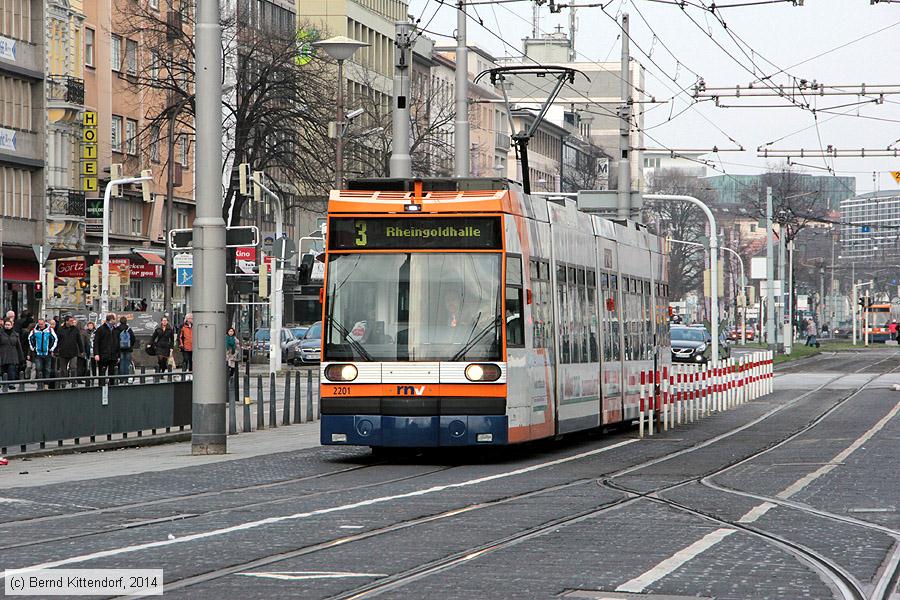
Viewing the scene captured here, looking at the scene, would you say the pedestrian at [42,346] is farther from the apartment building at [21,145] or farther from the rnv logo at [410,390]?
the rnv logo at [410,390]

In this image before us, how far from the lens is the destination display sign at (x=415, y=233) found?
67.6 feet

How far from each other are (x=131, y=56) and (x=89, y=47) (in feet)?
13.1

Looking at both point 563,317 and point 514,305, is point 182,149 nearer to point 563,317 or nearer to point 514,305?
point 563,317

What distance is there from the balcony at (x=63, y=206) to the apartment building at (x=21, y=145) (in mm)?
397

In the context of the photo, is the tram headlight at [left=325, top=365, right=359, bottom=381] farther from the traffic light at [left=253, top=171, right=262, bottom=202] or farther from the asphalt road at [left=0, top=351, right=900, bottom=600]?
the traffic light at [left=253, top=171, right=262, bottom=202]

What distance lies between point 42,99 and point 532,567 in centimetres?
5699

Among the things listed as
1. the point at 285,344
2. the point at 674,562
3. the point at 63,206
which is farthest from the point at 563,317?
the point at 63,206

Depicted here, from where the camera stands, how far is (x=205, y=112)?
22.7 metres

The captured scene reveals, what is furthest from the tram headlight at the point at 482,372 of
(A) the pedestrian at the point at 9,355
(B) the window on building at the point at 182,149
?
(B) the window on building at the point at 182,149

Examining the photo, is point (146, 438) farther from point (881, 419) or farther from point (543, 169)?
point (543, 169)

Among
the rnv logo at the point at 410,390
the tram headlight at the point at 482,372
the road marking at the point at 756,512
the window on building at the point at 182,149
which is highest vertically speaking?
the window on building at the point at 182,149

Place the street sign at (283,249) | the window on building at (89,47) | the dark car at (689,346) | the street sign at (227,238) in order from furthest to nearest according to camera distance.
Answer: the dark car at (689,346) → the window on building at (89,47) → the street sign at (283,249) → the street sign at (227,238)

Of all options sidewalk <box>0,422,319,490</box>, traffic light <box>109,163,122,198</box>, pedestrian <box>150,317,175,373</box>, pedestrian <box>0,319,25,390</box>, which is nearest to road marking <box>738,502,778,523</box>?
sidewalk <box>0,422,319,490</box>

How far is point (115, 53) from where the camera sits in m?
72.4
